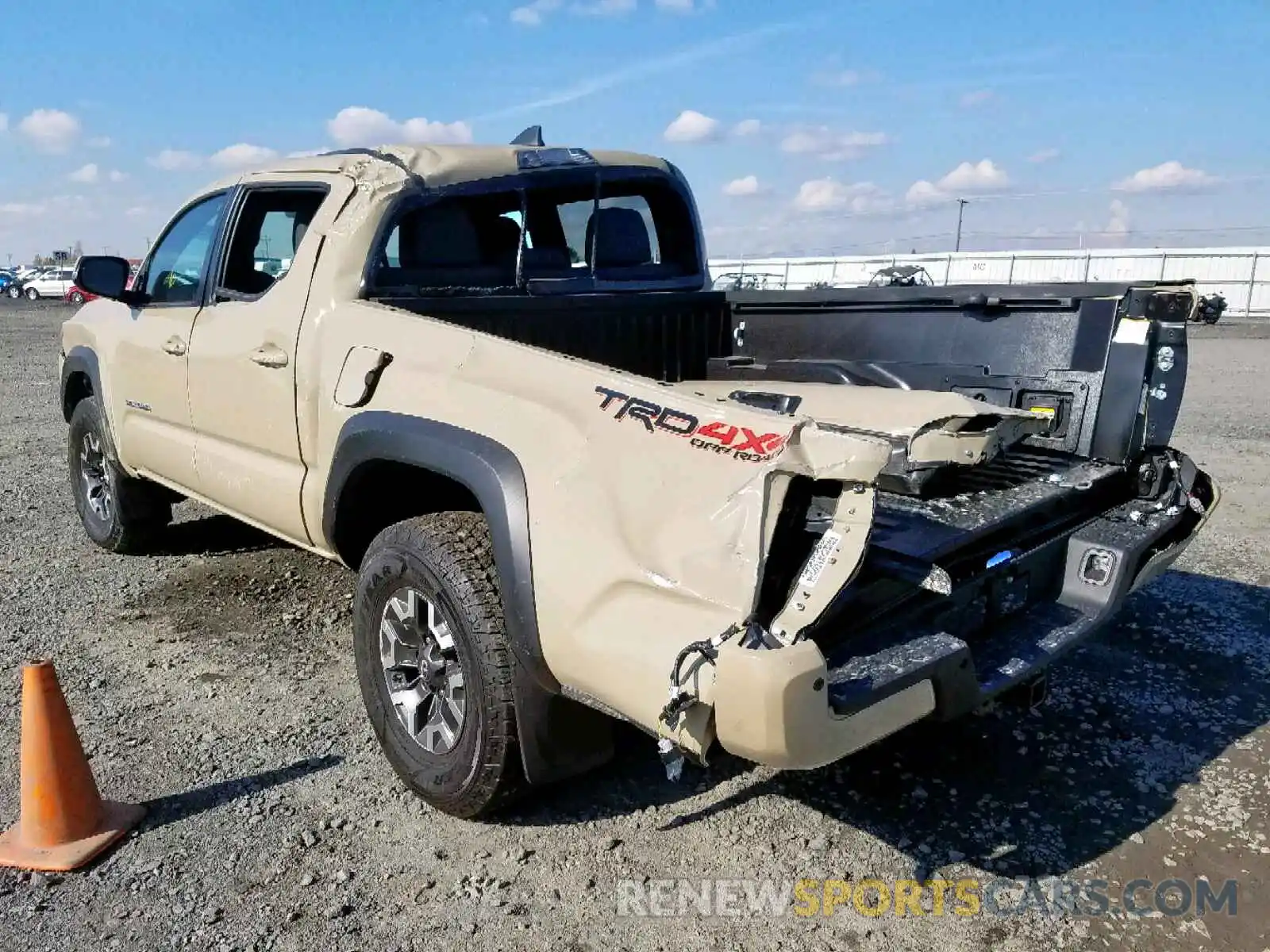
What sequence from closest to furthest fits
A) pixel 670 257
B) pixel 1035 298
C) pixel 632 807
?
pixel 632 807
pixel 1035 298
pixel 670 257

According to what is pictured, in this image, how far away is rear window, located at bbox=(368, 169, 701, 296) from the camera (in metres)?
3.80

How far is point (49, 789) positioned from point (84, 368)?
10.1 feet

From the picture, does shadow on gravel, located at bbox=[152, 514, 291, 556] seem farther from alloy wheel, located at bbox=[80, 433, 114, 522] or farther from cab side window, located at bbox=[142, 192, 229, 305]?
cab side window, located at bbox=[142, 192, 229, 305]

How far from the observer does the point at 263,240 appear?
13.9ft

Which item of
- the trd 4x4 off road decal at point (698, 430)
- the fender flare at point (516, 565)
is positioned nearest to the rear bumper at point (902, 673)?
the trd 4x4 off road decal at point (698, 430)

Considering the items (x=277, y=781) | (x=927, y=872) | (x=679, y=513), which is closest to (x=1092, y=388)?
(x=927, y=872)

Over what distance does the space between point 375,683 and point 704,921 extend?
1319 mm

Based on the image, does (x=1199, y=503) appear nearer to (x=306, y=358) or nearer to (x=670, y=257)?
(x=670, y=257)

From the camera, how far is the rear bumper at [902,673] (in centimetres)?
206

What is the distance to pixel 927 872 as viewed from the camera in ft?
9.35

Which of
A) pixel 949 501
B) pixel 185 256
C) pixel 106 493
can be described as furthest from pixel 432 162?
pixel 106 493

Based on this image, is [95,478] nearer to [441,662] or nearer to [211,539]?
[211,539]

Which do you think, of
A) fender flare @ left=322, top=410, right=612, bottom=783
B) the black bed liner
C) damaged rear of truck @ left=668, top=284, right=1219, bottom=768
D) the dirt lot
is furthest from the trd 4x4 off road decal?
the black bed liner

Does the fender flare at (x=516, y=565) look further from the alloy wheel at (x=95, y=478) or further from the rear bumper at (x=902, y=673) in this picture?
the alloy wheel at (x=95, y=478)
